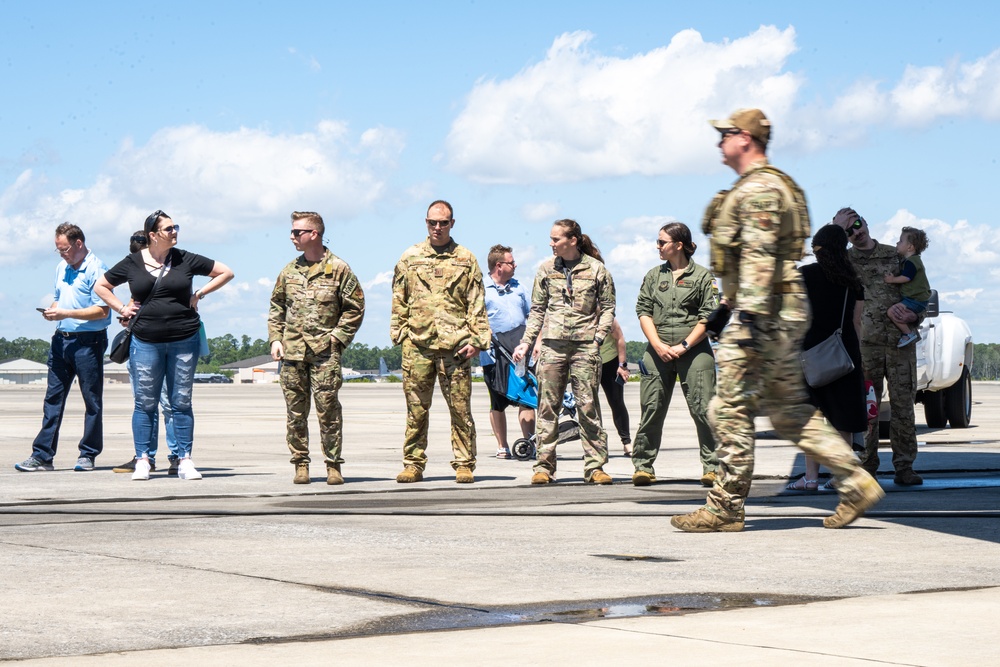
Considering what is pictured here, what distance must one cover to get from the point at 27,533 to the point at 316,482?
155 inches

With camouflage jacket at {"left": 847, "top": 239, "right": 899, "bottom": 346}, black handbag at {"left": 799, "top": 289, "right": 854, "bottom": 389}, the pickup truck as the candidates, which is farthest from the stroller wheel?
black handbag at {"left": 799, "top": 289, "right": 854, "bottom": 389}

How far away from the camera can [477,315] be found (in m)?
11.2

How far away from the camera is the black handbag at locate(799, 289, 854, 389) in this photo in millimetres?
9750

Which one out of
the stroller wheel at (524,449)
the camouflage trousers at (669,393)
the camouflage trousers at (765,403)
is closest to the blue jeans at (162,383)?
the stroller wheel at (524,449)

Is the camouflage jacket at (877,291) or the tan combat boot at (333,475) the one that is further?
the tan combat boot at (333,475)

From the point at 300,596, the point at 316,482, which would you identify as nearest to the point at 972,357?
the point at 316,482

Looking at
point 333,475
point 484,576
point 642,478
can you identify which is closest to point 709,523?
point 484,576

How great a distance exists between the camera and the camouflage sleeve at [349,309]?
11.1 metres

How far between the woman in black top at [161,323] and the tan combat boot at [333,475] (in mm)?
1174

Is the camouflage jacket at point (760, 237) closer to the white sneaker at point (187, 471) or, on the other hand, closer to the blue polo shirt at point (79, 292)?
the white sneaker at point (187, 471)

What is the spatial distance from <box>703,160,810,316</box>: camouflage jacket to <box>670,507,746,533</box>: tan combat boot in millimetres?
1066

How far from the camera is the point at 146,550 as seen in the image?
22.4ft

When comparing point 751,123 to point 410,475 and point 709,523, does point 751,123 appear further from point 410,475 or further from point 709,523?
point 410,475

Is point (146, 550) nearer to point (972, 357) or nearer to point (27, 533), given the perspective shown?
point (27, 533)
